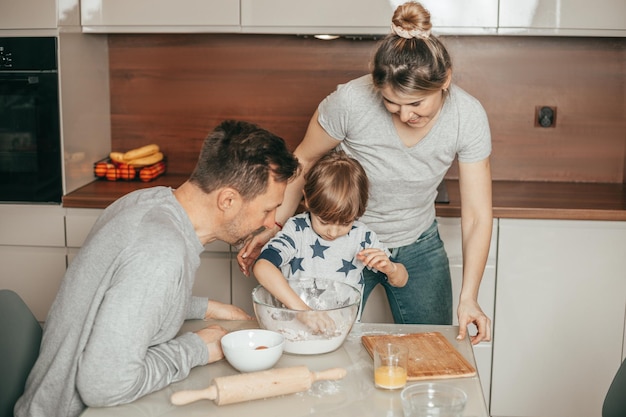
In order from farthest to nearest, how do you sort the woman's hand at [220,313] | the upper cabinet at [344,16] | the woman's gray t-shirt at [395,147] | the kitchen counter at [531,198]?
the upper cabinet at [344,16], the kitchen counter at [531,198], the woman's gray t-shirt at [395,147], the woman's hand at [220,313]

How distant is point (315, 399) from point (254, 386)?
4.2 inches

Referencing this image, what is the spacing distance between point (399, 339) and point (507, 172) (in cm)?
180

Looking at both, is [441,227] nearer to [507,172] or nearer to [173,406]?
[507,172]

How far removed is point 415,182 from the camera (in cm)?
221

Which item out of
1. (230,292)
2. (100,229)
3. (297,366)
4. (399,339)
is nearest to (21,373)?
(100,229)

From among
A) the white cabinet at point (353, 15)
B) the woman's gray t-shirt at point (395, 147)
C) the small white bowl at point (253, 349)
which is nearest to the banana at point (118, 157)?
the white cabinet at point (353, 15)

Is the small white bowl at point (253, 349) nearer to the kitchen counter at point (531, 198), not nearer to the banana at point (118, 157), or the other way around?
the kitchen counter at point (531, 198)

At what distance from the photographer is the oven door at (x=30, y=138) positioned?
2.79m

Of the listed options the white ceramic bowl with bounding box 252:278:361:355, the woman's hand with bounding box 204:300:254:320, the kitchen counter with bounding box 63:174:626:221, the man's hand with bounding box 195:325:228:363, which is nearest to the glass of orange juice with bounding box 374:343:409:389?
the white ceramic bowl with bounding box 252:278:361:355

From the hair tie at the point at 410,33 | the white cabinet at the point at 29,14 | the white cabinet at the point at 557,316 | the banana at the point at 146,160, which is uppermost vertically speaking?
the white cabinet at the point at 29,14

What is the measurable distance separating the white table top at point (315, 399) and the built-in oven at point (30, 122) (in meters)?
1.61

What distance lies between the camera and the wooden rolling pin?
51.1 inches

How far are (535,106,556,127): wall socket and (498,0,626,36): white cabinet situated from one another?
0.44 metres

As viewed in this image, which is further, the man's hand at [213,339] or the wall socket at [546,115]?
the wall socket at [546,115]
